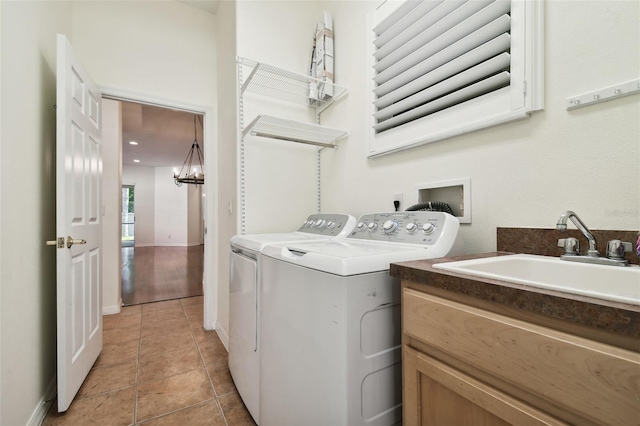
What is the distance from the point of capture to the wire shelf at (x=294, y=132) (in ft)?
5.90

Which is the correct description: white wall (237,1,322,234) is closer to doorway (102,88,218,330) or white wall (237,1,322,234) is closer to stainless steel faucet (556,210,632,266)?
doorway (102,88,218,330)

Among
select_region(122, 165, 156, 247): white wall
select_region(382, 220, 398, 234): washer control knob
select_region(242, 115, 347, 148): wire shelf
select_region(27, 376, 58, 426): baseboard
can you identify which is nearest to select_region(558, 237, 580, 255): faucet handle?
→ select_region(382, 220, 398, 234): washer control knob

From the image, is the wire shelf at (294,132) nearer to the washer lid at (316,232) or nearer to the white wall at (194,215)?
the washer lid at (316,232)

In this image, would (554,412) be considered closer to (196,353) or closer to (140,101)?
(196,353)

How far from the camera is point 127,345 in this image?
225 centimetres

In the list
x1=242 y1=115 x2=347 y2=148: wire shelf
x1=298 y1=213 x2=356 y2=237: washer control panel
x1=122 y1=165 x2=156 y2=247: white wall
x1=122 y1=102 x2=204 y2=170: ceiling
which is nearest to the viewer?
x1=298 y1=213 x2=356 y2=237: washer control panel

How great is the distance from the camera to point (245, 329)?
57.0 inches

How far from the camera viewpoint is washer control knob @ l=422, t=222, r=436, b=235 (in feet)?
3.70

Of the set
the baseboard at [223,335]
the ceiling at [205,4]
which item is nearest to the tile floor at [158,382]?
the baseboard at [223,335]

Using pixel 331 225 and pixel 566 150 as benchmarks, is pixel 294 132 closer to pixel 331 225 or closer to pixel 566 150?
pixel 331 225

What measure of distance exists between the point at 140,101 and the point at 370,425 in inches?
107

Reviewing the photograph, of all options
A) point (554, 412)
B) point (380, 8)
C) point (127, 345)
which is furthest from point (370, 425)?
point (127, 345)

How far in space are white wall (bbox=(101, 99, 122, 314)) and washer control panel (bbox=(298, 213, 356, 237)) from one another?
2323mm

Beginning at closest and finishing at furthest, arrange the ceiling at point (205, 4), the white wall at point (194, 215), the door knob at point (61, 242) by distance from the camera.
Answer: the door knob at point (61, 242) < the ceiling at point (205, 4) < the white wall at point (194, 215)
